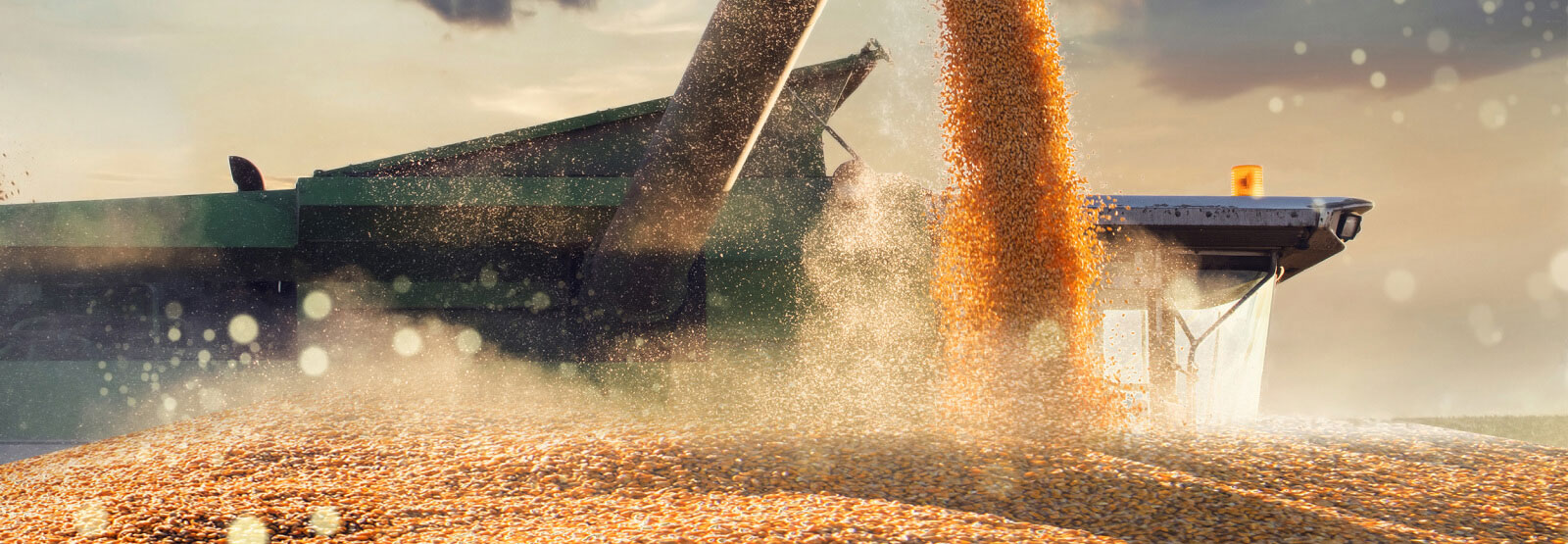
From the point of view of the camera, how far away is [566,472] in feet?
13.8

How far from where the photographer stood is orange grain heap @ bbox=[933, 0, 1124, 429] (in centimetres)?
538

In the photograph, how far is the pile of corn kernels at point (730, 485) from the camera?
3.47 m

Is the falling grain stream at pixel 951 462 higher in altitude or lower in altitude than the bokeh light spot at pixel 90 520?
higher

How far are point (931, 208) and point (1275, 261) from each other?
378 cm

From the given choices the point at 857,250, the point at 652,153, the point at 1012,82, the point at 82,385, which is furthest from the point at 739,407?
the point at 82,385

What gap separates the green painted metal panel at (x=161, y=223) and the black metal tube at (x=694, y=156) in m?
2.34

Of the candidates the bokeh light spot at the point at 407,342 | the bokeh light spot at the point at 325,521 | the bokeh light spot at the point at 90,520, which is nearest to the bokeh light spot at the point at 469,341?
the bokeh light spot at the point at 407,342

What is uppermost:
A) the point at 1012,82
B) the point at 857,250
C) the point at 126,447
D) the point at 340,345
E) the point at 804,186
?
the point at 1012,82

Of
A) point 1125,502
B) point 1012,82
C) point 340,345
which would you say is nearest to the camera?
point 1125,502

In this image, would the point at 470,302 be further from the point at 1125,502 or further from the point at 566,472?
the point at 1125,502

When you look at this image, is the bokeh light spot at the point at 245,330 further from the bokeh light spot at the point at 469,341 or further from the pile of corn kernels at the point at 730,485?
the bokeh light spot at the point at 469,341

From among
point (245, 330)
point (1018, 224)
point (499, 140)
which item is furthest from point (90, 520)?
point (1018, 224)

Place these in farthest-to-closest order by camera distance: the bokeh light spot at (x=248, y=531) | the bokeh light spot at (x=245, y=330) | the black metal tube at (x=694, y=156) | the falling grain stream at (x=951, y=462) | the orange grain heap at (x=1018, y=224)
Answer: the bokeh light spot at (x=245, y=330), the orange grain heap at (x=1018, y=224), the black metal tube at (x=694, y=156), the falling grain stream at (x=951, y=462), the bokeh light spot at (x=248, y=531)

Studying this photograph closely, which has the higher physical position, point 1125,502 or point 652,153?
point 652,153
